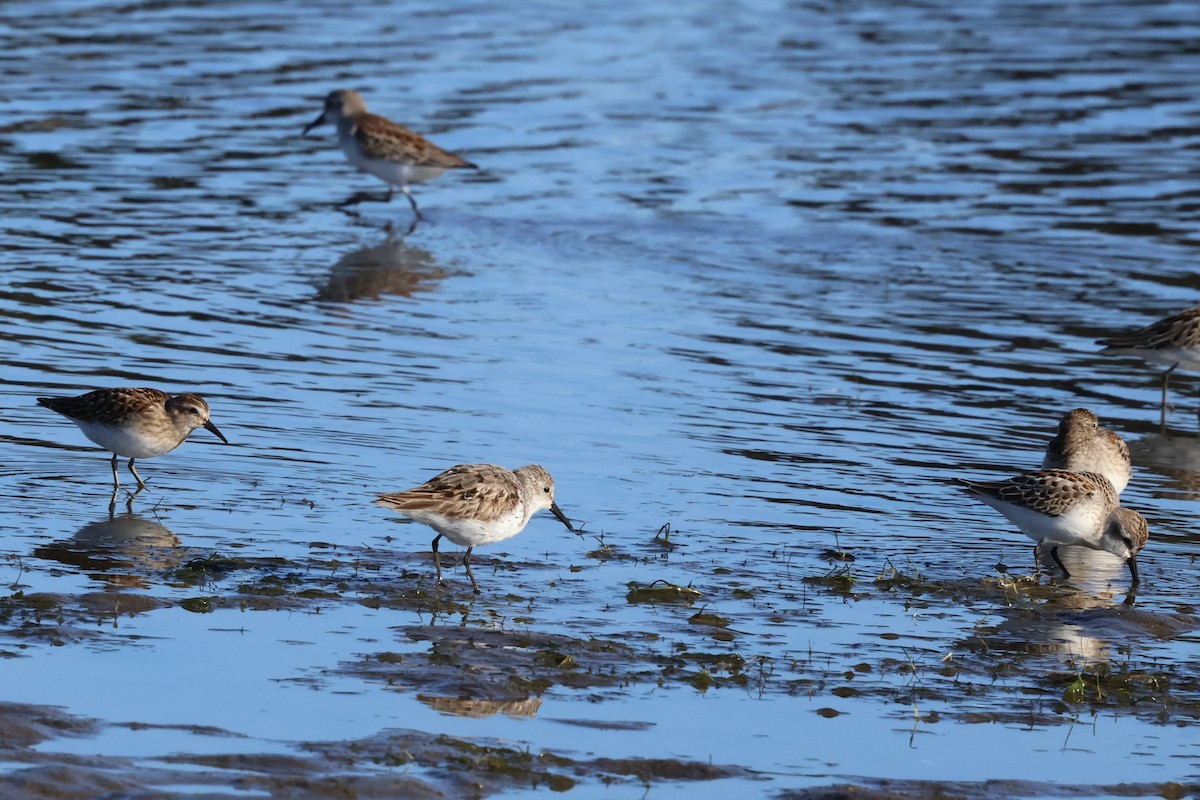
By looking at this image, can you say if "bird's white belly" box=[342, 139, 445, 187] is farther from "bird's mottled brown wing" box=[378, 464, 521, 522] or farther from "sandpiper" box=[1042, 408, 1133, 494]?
"bird's mottled brown wing" box=[378, 464, 521, 522]

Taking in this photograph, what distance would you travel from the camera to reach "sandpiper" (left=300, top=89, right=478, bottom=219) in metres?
24.4

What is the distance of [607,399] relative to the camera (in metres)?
15.9

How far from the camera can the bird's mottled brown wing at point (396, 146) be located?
24.4 meters

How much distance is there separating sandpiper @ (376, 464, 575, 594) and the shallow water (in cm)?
→ 36

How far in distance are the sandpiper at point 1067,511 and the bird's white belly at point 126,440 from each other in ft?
18.0

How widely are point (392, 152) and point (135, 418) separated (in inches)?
498

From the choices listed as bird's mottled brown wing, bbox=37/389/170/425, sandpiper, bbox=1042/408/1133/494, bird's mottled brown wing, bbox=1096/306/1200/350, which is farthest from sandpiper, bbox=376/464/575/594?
bird's mottled brown wing, bbox=1096/306/1200/350

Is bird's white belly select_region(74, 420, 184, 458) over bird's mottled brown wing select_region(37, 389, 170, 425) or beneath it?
beneath

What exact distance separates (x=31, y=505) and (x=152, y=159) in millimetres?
15122

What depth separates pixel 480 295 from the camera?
65.8ft

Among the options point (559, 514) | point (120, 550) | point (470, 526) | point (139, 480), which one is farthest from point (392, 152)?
point (470, 526)

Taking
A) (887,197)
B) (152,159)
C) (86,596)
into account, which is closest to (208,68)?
(152,159)

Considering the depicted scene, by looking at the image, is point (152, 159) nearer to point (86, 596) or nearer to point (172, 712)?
point (86, 596)

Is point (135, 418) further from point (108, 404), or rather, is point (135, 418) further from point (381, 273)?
point (381, 273)
